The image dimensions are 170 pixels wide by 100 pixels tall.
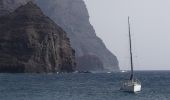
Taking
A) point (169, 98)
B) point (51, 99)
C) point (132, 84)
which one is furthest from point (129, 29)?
point (51, 99)

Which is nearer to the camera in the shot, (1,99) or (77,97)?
(1,99)

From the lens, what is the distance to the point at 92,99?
9238 centimetres

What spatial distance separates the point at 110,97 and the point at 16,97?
16785mm

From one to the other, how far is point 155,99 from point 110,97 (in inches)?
321

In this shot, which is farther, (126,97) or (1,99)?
(126,97)

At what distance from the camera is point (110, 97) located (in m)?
97.2

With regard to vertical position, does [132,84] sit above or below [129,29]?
below

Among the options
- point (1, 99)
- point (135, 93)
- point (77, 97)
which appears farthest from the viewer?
point (135, 93)

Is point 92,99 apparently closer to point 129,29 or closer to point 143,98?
point 143,98

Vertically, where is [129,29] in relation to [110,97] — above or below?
above

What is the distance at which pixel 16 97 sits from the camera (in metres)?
94.8

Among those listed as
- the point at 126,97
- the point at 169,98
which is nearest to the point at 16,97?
the point at 126,97

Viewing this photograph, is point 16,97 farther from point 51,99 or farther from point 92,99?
point 92,99

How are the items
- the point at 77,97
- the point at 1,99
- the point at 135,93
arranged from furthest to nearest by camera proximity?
the point at 135,93 → the point at 77,97 → the point at 1,99
